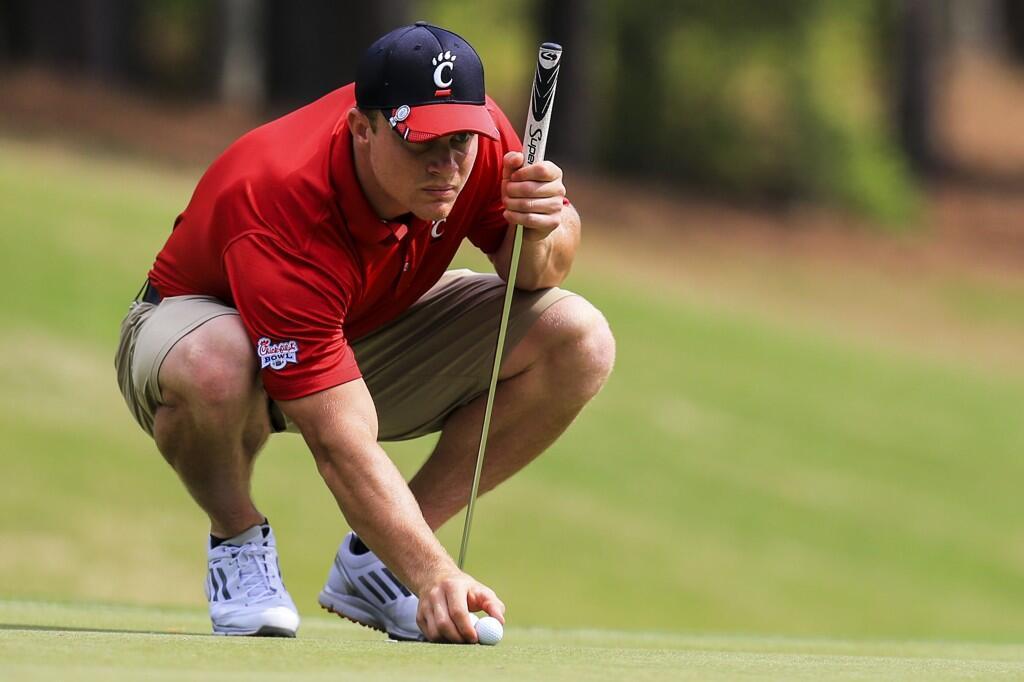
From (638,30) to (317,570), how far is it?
1727 centimetres

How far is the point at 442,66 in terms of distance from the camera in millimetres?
4480

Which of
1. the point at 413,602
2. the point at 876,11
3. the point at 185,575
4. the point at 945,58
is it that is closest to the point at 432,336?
the point at 413,602

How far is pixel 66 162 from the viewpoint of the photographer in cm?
1872

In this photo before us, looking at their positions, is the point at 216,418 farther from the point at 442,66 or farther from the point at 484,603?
the point at 442,66

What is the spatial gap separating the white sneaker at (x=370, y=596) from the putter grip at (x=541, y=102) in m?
1.22

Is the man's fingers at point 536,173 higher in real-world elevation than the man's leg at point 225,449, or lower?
higher

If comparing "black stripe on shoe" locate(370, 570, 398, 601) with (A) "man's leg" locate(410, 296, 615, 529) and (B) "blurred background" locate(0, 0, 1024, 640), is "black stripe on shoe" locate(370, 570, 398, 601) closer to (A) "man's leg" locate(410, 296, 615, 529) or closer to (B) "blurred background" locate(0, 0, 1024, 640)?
(A) "man's leg" locate(410, 296, 615, 529)

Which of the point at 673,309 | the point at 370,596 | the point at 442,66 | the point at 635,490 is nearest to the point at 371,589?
the point at 370,596

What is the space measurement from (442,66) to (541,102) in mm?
296

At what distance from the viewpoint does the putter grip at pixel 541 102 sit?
15.1 feet

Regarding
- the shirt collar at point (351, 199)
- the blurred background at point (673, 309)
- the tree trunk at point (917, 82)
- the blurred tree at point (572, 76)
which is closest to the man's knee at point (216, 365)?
the shirt collar at point (351, 199)

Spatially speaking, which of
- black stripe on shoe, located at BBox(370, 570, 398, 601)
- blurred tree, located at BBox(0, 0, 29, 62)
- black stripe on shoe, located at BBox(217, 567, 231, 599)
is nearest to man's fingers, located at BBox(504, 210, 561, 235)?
black stripe on shoe, located at BBox(370, 570, 398, 601)

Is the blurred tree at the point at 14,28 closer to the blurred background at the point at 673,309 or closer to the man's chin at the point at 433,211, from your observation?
the blurred background at the point at 673,309

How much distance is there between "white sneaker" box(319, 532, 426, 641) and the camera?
16.6 feet
